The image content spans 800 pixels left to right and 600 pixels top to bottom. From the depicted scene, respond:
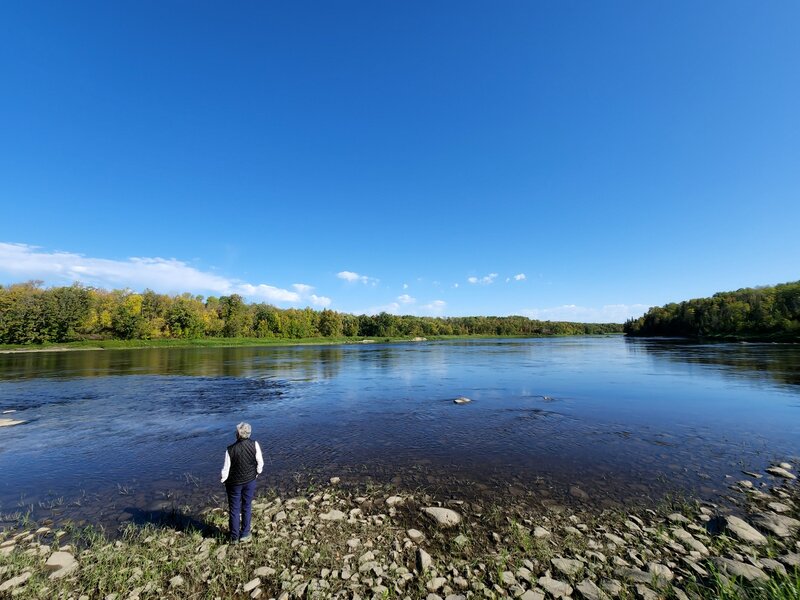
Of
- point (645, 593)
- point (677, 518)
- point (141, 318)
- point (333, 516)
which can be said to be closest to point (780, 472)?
point (677, 518)

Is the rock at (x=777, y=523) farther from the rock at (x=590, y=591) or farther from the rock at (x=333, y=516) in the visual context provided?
the rock at (x=333, y=516)

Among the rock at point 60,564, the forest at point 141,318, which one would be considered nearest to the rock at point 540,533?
the rock at point 60,564

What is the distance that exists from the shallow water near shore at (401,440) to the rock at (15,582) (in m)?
2.27

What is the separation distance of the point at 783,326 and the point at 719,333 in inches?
1158

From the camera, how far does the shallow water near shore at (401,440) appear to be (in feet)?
36.6

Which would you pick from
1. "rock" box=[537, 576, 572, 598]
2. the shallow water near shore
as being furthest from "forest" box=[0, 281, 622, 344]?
"rock" box=[537, 576, 572, 598]

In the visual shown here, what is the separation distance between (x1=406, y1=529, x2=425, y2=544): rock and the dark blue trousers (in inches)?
146

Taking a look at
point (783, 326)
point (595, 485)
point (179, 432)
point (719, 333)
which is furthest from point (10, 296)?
point (719, 333)

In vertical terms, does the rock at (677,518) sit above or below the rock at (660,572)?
below

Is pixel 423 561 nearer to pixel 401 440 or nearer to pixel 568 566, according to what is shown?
pixel 568 566

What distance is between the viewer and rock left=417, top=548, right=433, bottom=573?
6.95m

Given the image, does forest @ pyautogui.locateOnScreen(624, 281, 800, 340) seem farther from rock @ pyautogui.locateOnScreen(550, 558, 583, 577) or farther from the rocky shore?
rock @ pyautogui.locateOnScreen(550, 558, 583, 577)

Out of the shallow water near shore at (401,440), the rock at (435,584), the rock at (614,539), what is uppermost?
the rock at (435,584)

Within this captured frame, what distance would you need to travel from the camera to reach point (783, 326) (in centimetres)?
10438
